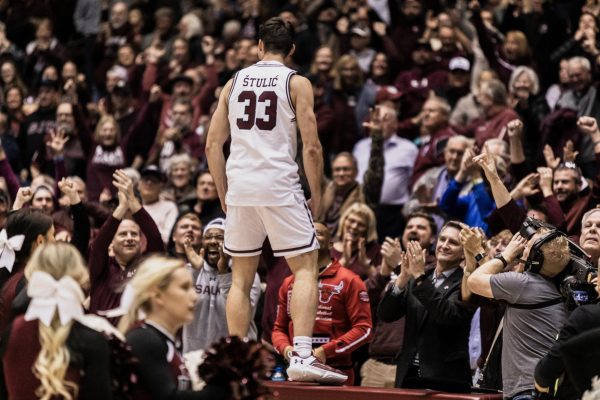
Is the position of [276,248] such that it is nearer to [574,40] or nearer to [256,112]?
[256,112]

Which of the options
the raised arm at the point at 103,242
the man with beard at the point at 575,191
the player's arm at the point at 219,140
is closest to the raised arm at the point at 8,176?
the raised arm at the point at 103,242

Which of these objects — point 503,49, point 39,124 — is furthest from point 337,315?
point 39,124

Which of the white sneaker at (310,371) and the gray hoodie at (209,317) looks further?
the gray hoodie at (209,317)

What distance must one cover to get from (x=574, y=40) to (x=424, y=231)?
4.43 m

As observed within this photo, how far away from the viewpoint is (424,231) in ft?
31.3

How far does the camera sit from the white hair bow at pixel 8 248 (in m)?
6.24

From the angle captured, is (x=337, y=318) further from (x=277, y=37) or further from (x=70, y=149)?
(x=70, y=149)

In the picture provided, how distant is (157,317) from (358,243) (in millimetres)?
4858

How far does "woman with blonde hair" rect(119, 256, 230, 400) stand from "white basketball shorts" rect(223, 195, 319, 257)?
1929 mm

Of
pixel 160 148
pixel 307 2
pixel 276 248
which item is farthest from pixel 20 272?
pixel 307 2

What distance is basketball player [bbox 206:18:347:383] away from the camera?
7.11 meters

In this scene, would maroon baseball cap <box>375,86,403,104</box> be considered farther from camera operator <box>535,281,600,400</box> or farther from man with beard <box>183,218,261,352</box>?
camera operator <box>535,281,600,400</box>

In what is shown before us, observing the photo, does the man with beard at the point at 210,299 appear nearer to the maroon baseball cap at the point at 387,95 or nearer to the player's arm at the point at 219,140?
the player's arm at the point at 219,140

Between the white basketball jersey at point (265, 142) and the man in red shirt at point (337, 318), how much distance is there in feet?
3.57
